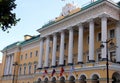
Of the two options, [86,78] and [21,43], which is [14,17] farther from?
[21,43]

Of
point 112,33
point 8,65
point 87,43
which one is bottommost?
point 8,65

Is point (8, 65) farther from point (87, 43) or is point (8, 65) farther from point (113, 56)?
point (113, 56)

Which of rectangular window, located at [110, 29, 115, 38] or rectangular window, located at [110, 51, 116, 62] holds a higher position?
rectangular window, located at [110, 29, 115, 38]

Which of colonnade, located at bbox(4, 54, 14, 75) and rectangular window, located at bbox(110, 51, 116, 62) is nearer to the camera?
rectangular window, located at bbox(110, 51, 116, 62)

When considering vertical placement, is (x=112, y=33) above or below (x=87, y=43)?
above

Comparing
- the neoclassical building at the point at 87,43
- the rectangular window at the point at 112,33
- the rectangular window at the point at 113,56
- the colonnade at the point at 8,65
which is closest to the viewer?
the neoclassical building at the point at 87,43

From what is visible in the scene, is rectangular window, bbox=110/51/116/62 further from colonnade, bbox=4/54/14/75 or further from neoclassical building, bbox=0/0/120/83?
colonnade, bbox=4/54/14/75

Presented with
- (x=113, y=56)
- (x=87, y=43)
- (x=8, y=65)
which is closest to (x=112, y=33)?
(x=113, y=56)

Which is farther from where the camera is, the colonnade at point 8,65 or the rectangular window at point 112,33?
the colonnade at point 8,65

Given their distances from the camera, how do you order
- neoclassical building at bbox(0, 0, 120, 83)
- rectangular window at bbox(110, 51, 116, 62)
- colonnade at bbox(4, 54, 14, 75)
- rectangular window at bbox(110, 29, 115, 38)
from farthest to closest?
colonnade at bbox(4, 54, 14, 75) → rectangular window at bbox(110, 29, 115, 38) → rectangular window at bbox(110, 51, 116, 62) → neoclassical building at bbox(0, 0, 120, 83)

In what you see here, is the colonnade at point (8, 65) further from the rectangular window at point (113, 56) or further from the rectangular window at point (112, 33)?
the rectangular window at point (113, 56)

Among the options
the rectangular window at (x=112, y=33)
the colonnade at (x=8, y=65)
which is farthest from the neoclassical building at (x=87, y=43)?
the colonnade at (x=8, y=65)

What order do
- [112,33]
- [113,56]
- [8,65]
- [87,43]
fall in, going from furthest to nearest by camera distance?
[8,65]
[87,43]
[112,33]
[113,56]

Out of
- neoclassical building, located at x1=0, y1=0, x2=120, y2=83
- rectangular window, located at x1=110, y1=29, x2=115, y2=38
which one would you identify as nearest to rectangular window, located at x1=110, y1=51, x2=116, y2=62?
neoclassical building, located at x1=0, y1=0, x2=120, y2=83
